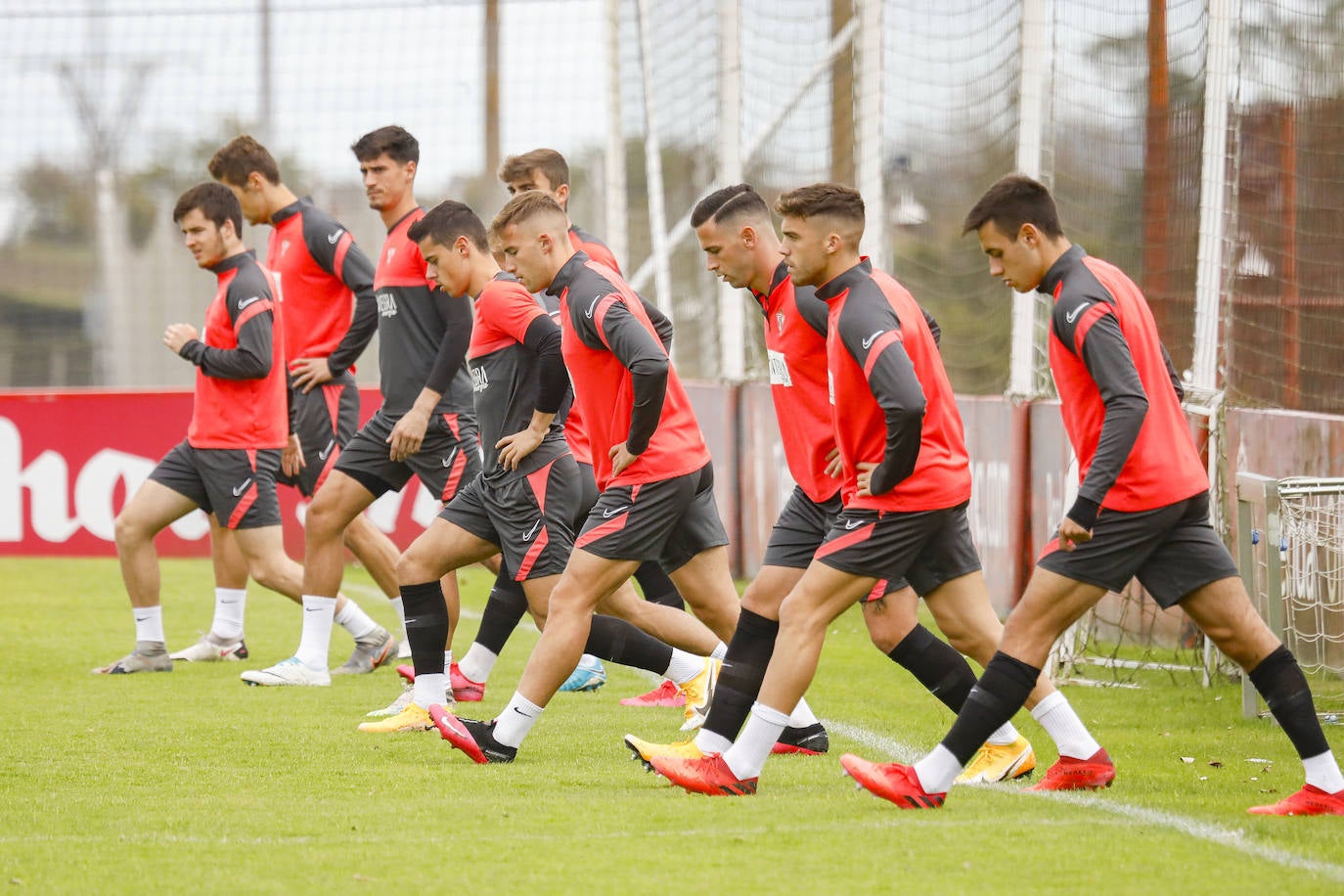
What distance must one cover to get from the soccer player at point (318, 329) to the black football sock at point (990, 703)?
4.42m

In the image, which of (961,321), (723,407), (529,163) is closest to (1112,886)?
(529,163)

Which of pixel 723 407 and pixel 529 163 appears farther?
pixel 723 407

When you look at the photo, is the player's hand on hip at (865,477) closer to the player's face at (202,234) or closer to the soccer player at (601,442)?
the soccer player at (601,442)

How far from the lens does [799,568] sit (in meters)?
5.96

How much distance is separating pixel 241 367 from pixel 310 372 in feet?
1.19

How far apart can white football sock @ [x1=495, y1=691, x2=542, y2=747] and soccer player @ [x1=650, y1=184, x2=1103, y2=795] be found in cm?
69

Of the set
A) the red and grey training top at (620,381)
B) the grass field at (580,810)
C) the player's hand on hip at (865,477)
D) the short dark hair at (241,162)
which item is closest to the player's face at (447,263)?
the red and grey training top at (620,381)

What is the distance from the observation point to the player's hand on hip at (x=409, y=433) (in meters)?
7.85

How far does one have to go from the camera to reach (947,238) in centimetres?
1362

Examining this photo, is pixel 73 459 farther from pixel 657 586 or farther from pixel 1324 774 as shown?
pixel 1324 774

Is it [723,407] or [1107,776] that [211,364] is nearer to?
[1107,776]

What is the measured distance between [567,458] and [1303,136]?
4723mm

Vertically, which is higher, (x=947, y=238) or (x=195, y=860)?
(x=947, y=238)

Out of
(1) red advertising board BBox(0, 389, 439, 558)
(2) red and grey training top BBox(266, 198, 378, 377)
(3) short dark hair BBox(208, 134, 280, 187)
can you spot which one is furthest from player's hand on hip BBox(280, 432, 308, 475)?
(1) red advertising board BBox(0, 389, 439, 558)
